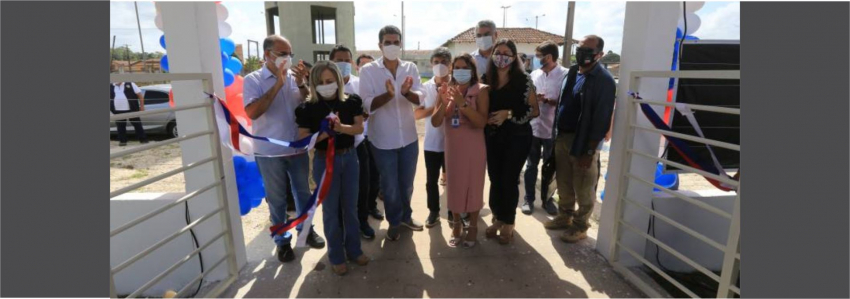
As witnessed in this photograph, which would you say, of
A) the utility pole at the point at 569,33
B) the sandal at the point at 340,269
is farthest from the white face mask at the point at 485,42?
the utility pole at the point at 569,33

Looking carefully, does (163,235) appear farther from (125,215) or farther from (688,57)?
(688,57)

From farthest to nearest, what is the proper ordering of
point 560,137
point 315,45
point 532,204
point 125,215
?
point 315,45, point 532,204, point 560,137, point 125,215

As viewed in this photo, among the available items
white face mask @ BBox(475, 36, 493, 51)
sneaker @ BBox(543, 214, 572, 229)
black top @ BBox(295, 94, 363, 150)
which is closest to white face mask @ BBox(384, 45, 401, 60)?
black top @ BBox(295, 94, 363, 150)

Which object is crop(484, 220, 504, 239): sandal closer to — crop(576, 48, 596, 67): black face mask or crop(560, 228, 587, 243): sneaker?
crop(560, 228, 587, 243): sneaker

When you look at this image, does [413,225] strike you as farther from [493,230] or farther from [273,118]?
[273,118]

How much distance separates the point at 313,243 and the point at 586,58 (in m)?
2.55

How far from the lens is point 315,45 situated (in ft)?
61.9

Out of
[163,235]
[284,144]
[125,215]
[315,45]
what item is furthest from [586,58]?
[315,45]

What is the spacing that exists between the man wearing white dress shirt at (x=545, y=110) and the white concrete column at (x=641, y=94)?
842 mm

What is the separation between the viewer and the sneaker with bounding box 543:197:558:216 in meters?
3.90

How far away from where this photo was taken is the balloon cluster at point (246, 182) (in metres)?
3.25

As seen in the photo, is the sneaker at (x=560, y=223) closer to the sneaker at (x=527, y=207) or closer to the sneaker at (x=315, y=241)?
the sneaker at (x=527, y=207)

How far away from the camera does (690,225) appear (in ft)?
9.95

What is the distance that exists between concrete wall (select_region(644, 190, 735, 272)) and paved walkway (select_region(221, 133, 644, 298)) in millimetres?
552
